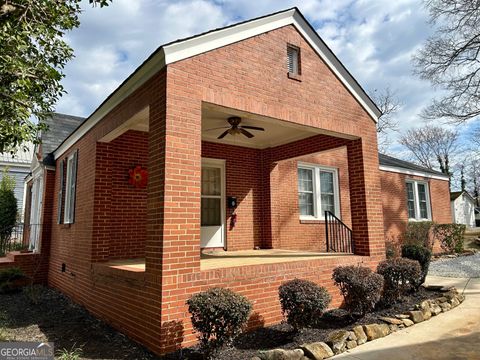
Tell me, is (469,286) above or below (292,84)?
below

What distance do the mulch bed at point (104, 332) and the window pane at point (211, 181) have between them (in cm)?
418

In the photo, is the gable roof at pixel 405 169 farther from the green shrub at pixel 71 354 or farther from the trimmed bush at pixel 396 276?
the green shrub at pixel 71 354

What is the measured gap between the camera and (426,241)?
49.0 feet

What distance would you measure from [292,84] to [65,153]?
21.8 feet

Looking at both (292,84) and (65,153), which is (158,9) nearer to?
(292,84)

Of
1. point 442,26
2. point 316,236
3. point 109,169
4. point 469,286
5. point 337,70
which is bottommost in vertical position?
point 469,286

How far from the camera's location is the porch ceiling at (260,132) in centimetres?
682

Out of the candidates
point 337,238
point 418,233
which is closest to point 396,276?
point 337,238

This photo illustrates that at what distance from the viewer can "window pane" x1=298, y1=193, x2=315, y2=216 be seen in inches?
426

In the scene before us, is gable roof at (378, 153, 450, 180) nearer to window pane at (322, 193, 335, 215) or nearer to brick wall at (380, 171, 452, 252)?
brick wall at (380, 171, 452, 252)

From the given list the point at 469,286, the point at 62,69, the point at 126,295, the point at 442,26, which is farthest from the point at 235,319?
the point at 442,26

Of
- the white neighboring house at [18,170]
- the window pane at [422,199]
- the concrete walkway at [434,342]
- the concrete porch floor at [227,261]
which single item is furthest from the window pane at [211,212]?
the white neighboring house at [18,170]

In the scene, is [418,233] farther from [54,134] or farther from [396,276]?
[54,134]

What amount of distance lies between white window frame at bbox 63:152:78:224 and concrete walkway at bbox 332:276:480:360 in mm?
6751
